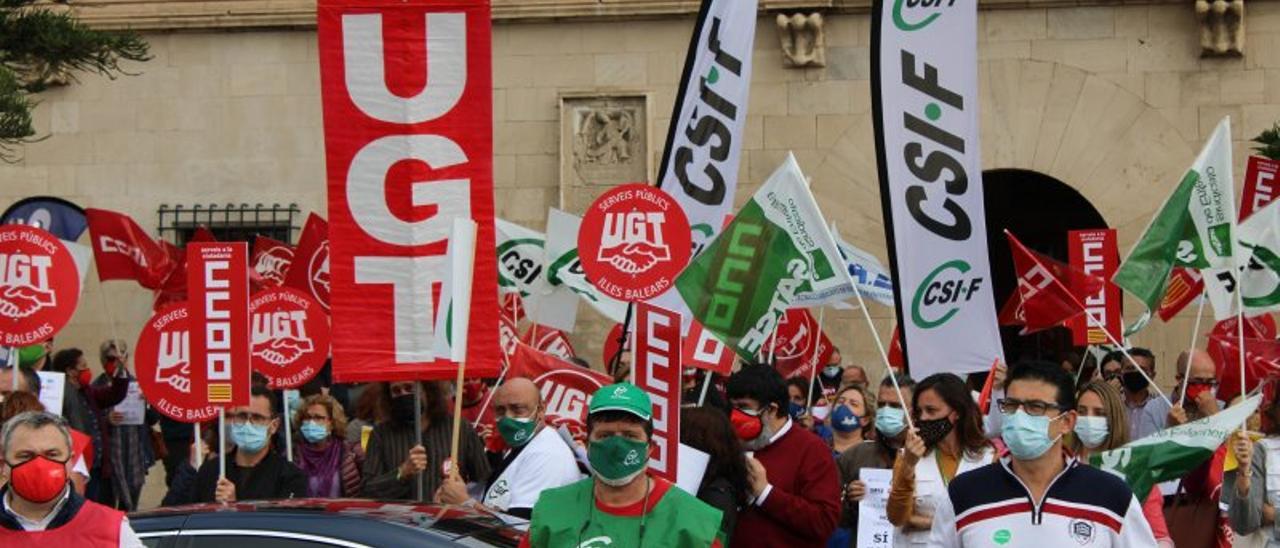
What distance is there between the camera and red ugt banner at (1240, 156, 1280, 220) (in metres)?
16.6

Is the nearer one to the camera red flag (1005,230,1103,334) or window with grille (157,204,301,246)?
red flag (1005,230,1103,334)

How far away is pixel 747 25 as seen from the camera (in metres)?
14.2

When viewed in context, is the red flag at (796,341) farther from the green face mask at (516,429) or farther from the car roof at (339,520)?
the car roof at (339,520)

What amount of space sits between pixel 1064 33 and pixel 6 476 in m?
16.0

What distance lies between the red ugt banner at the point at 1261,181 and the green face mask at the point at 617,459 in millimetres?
10673

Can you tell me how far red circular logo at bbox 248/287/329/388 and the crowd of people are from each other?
1.10 ft

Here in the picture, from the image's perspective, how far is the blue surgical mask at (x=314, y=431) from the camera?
1283 cm

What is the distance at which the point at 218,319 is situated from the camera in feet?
38.6

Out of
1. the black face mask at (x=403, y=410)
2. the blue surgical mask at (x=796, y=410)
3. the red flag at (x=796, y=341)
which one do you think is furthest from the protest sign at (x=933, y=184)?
the red flag at (x=796, y=341)

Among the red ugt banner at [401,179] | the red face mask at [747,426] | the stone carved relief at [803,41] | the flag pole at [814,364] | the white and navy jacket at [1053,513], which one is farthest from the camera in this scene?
the stone carved relief at [803,41]

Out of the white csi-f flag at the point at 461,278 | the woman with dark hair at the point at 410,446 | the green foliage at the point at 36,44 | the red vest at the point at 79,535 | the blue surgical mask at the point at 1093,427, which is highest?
the green foliage at the point at 36,44

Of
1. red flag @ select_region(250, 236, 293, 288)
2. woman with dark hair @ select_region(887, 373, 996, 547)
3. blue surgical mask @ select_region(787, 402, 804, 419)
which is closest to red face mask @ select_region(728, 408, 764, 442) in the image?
woman with dark hair @ select_region(887, 373, 996, 547)

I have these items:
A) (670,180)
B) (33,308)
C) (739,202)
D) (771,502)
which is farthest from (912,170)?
(739,202)

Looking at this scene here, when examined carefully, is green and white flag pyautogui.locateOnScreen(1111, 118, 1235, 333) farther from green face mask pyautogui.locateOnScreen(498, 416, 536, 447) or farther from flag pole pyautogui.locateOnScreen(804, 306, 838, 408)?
green face mask pyautogui.locateOnScreen(498, 416, 536, 447)
